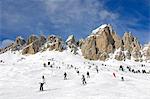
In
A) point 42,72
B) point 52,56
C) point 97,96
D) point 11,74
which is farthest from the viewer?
point 52,56

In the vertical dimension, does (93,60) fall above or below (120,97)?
above

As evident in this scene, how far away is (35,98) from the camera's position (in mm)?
40719

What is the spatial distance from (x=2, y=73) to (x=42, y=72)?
10.0 meters

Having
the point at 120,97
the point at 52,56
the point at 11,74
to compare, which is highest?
the point at 52,56

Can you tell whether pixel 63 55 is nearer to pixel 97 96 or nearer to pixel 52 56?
pixel 52 56

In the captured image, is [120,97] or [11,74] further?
[11,74]

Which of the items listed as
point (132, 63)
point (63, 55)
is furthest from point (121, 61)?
point (63, 55)

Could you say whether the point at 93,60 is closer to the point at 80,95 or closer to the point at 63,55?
the point at 63,55

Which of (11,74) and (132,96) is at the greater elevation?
(11,74)

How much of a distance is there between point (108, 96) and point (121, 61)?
157271 millimetres

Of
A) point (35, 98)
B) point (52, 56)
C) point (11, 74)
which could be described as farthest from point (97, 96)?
point (52, 56)

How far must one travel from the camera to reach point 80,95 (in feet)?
139

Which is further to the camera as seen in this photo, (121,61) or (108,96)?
(121,61)

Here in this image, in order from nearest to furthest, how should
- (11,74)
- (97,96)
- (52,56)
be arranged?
(97,96) → (11,74) → (52,56)
